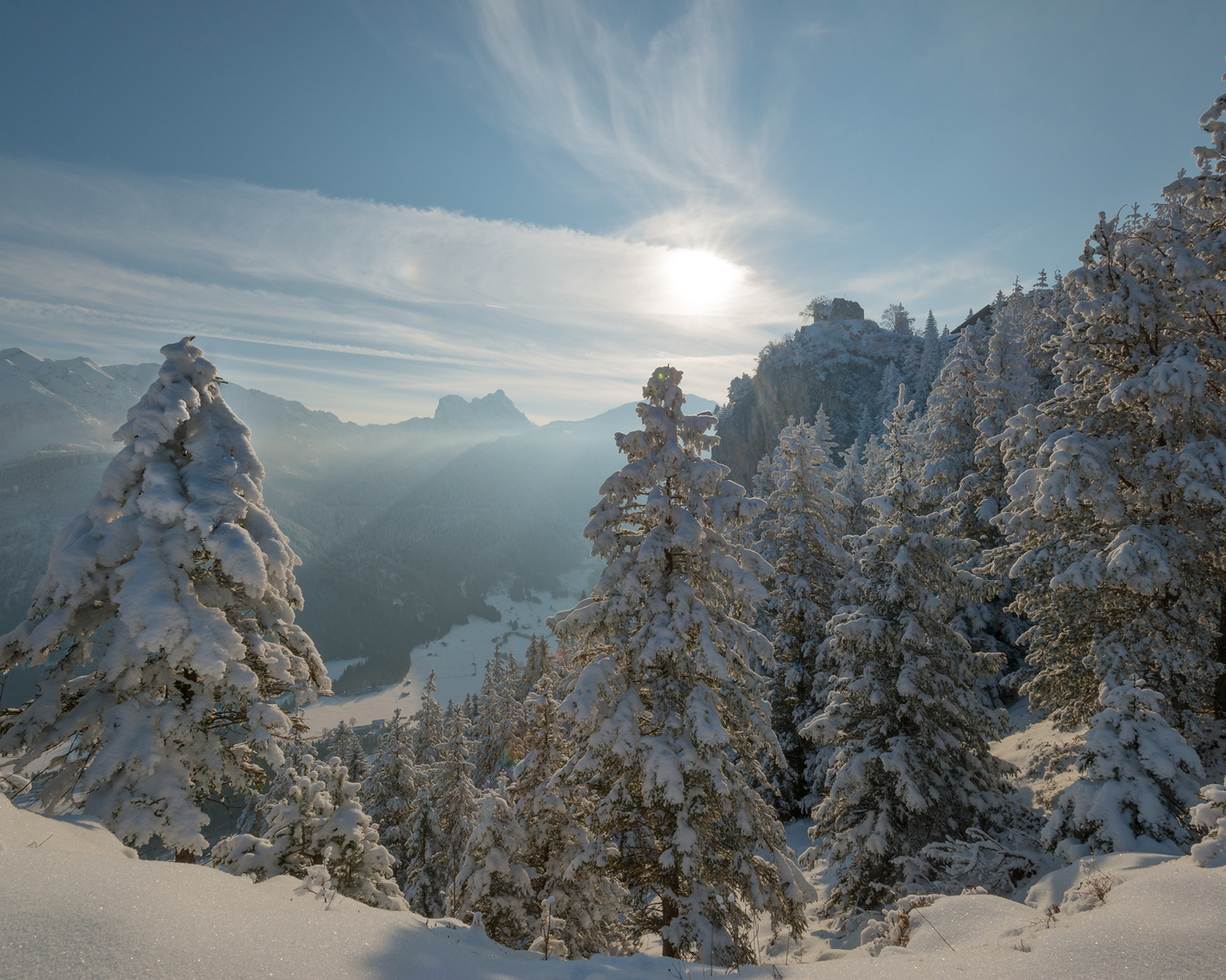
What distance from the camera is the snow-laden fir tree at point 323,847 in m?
10.1

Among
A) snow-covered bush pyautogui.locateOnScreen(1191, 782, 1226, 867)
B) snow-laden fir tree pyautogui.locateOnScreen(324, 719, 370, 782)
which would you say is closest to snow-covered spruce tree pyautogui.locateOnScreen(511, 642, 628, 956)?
snow-covered bush pyautogui.locateOnScreen(1191, 782, 1226, 867)

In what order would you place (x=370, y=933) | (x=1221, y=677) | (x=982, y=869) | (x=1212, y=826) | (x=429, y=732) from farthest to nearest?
(x=429, y=732), (x=1221, y=677), (x=982, y=869), (x=1212, y=826), (x=370, y=933)

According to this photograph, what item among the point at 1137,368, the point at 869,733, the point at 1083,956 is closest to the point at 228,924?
the point at 1083,956

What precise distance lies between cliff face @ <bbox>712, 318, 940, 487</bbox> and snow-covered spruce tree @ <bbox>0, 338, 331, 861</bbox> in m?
82.4

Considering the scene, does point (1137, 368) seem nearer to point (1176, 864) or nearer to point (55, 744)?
point (1176, 864)

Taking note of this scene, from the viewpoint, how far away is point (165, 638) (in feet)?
26.9

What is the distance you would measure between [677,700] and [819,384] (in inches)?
3583

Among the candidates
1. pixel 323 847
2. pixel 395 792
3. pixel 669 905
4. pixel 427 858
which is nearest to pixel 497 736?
pixel 395 792

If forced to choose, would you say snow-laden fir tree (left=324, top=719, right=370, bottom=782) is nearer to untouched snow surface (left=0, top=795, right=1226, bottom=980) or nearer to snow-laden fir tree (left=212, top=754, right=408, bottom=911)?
snow-laden fir tree (left=212, top=754, right=408, bottom=911)

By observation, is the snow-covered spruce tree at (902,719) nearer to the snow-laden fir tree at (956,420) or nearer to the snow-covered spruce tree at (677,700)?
the snow-covered spruce tree at (677,700)

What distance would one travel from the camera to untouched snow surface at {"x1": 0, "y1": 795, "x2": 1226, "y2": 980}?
373cm

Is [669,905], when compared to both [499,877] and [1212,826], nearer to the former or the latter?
[1212,826]

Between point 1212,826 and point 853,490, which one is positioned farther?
point 853,490

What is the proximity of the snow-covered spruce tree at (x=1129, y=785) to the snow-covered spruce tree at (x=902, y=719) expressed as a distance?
4638 mm
